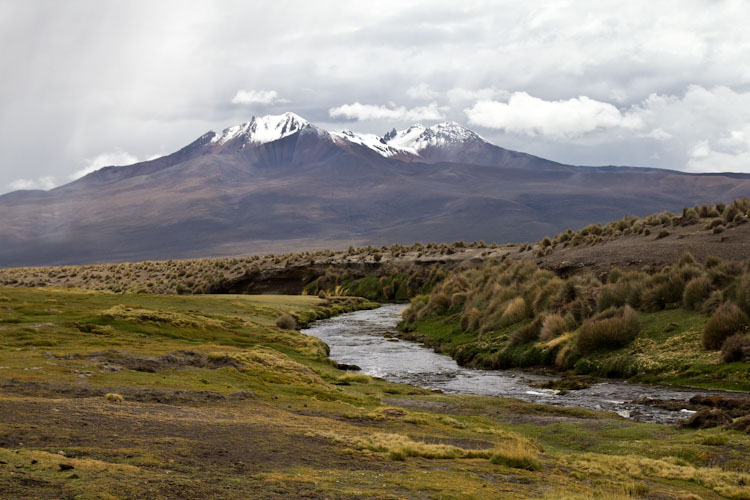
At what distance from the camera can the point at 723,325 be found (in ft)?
72.5

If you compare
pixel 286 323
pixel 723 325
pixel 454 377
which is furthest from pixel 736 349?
pixel 286 323

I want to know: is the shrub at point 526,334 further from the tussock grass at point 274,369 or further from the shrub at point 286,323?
the shrub at point 286,323

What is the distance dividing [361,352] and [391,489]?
986 inches

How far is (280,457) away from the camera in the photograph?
35.7 feet

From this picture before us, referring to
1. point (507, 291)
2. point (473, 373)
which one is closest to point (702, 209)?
point (507, 291)

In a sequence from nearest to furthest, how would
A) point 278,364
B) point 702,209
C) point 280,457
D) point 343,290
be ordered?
point 280,457
point 278,364
point 702,209
point 343,290

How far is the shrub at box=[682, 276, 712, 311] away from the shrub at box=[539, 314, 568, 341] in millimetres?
4936

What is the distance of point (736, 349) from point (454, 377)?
10.3 meters

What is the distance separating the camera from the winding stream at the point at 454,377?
19.5 metres

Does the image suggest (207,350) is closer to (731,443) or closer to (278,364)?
(278,364)

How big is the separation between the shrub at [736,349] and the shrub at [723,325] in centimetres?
75

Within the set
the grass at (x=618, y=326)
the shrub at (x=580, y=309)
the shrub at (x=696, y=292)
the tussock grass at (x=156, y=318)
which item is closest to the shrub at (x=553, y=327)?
the grass at (x=618, y=326)

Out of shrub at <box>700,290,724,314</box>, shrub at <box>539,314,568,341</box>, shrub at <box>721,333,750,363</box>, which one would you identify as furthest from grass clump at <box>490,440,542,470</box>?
shrub at <box>539,314,568,341</box>

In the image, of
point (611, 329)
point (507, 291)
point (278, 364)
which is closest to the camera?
point (278, 364)
